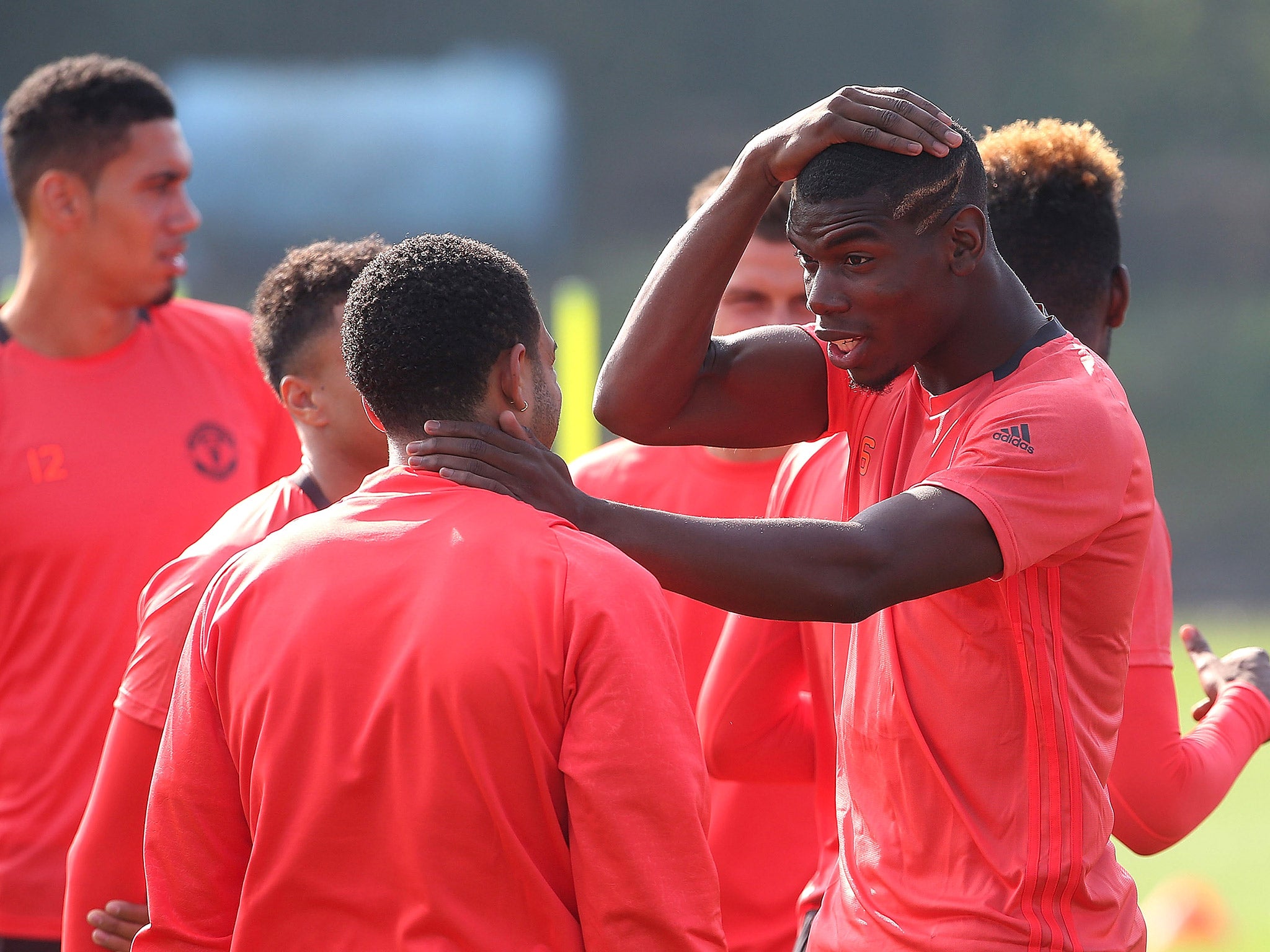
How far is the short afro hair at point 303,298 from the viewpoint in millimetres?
2996

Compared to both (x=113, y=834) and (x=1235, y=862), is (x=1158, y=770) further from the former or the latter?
(x=1235, y=862)

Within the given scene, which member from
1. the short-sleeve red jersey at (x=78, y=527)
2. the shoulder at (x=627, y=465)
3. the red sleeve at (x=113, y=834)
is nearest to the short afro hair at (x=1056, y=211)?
the shoulder at (x=627, y=465)

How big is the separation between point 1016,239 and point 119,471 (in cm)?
229

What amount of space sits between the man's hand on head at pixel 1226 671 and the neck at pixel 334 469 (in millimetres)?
1675

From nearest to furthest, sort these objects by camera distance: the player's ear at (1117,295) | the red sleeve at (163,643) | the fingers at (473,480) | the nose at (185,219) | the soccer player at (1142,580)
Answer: the fingers at (473,480)
the red sleeve at (163,643)
the soccer player at (1142,580)
the player's ear at (1117,295)
the nose at (185,219)

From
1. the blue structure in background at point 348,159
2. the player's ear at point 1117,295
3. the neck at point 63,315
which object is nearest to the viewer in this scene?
the player's ear at point 1117,295

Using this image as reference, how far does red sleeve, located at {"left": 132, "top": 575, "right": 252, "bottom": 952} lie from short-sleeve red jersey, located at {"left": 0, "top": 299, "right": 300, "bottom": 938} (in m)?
1.56

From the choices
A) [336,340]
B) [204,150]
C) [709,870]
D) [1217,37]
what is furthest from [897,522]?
[1217,37]

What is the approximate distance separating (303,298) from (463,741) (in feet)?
4.60

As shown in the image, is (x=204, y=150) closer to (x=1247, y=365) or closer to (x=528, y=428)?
(x=1247, y=365)

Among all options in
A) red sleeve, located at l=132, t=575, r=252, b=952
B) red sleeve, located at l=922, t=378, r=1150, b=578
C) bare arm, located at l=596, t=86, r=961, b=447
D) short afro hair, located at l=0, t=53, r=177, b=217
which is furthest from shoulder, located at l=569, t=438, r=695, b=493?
short afro hair, located at l=0, t=53, r=177, b=217

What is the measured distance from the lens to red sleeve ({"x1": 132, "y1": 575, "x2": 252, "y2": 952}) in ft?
6.73

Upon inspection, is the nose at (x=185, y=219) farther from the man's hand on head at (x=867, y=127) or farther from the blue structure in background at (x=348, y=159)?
the blue structure in background at (x=348, y=159)

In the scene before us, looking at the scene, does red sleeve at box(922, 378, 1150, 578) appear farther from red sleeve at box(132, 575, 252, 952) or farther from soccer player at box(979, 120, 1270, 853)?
red sleeve at box(132, 575, 252, 952)
